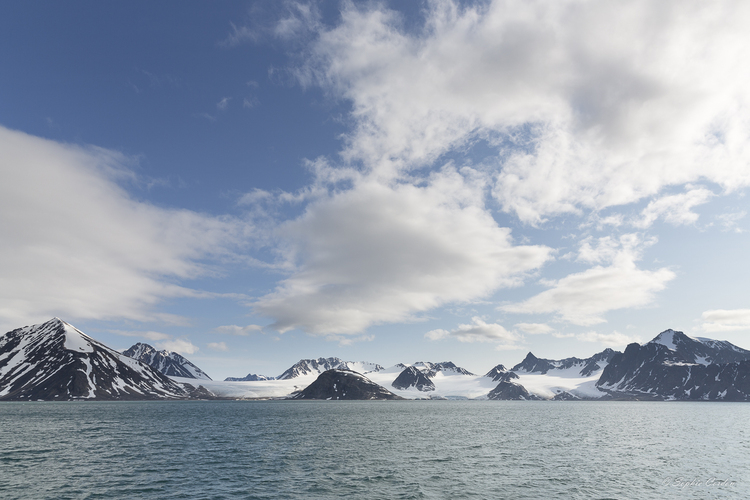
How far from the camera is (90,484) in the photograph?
48.6 meters

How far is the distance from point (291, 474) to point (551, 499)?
3340cm

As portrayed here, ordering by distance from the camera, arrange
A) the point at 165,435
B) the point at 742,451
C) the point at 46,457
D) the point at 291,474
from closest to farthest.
Answer: the point at 291,474, the point at 46,457, the point at 742,451, the point at 165,435

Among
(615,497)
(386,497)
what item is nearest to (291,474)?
(386,497)

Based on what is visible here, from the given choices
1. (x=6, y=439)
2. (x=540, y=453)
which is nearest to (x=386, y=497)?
(x=540, y=453)

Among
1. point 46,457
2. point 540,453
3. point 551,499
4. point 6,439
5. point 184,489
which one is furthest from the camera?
point 6,439

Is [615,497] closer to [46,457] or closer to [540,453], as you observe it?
[540,453]

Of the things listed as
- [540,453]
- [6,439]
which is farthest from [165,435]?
[540,453]

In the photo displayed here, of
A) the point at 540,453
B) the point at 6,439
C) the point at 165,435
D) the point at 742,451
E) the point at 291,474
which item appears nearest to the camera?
the point at 291,474

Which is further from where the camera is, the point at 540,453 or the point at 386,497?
the point at 540,453

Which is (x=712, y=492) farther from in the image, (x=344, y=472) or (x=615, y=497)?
(x=344, y=472)

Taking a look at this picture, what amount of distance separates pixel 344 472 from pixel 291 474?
7401 mm

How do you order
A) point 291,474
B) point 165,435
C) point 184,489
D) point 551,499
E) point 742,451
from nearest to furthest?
point 551,499 → point 184,489 → point 291,474 → point 742,451 → point 165,435

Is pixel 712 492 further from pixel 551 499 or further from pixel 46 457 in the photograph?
pixel 46 457

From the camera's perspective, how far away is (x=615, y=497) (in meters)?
44.9
